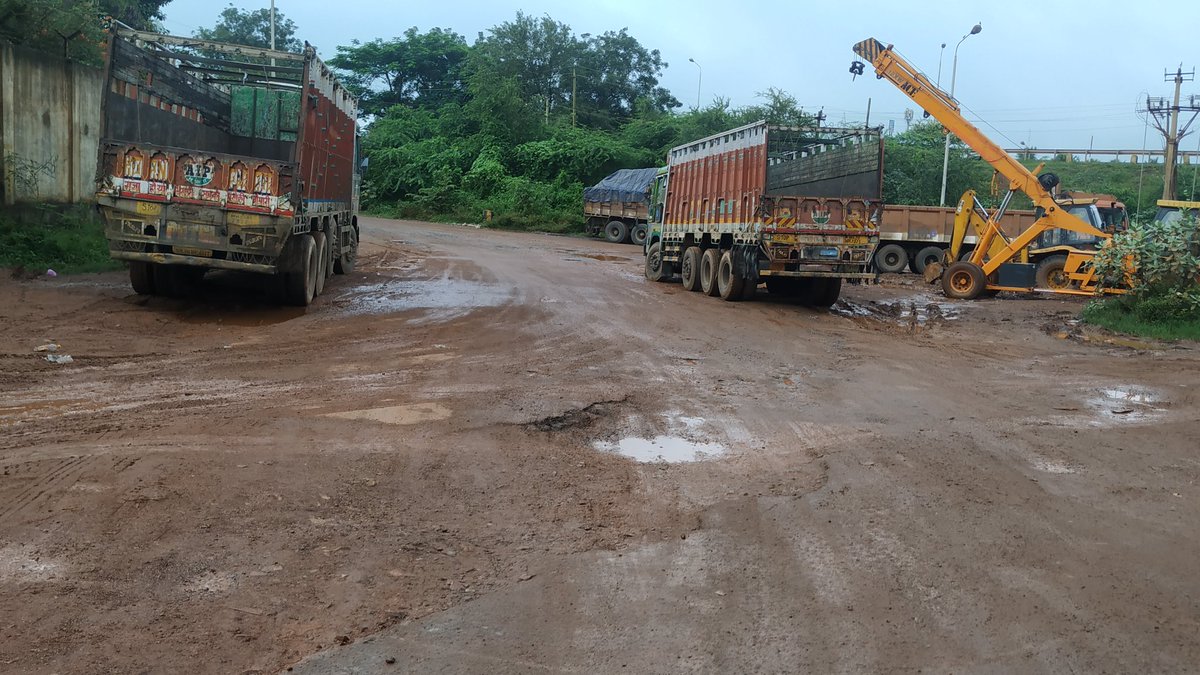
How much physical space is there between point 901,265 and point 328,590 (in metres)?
24.6

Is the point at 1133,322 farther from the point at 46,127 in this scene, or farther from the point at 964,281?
the point at 46,127

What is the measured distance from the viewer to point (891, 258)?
87.1 feet

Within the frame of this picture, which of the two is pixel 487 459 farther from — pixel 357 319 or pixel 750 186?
pixel 750 186

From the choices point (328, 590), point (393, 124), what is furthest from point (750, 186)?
point (393, 124)

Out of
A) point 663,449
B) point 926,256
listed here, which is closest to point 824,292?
point 663,449

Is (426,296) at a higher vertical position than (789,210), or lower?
lower

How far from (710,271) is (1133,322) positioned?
6.87 m

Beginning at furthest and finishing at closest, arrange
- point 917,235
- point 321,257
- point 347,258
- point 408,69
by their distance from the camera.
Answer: point 408,69
point 917,235
point 347,258
point 321,257

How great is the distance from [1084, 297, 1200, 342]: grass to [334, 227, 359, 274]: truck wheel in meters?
12.6

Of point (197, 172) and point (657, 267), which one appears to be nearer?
point (197, 172)

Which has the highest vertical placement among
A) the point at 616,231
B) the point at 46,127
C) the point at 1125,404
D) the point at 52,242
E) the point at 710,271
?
the point at 46,127

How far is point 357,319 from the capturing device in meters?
11.9

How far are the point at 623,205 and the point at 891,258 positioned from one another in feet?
38.3

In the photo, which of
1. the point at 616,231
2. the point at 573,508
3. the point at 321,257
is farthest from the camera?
the point at 616,231
